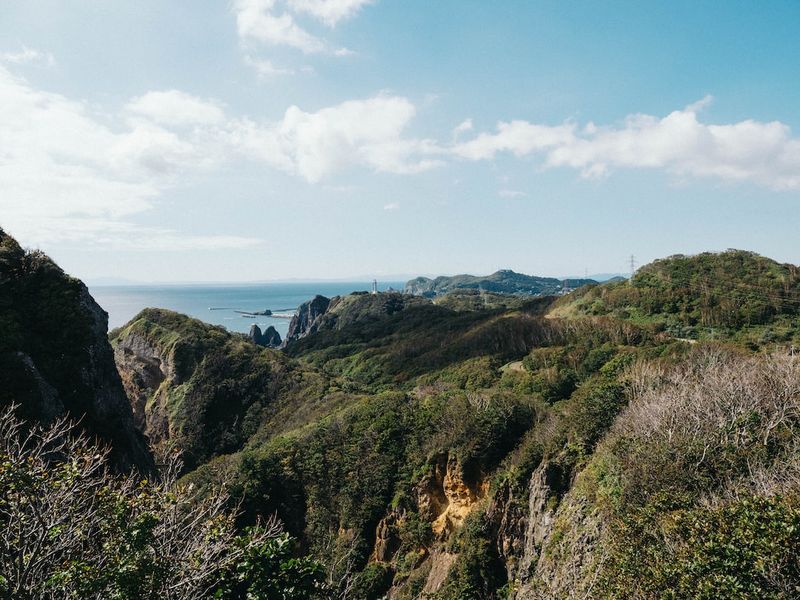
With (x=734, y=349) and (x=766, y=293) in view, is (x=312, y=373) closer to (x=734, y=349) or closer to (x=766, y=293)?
(x=734, y=349)

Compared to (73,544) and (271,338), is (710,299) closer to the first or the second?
(73,544)

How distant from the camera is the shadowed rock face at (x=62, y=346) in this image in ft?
92.0

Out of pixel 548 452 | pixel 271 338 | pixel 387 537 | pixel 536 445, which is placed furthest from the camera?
pixel 271 338

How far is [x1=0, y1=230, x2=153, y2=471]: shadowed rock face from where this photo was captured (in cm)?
2803

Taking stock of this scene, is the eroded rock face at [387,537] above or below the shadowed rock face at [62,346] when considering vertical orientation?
below

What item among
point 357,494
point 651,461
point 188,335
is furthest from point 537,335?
point 188,335

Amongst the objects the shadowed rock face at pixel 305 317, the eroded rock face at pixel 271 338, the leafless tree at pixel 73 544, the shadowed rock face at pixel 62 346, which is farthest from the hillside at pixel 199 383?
the shadowed rock face at pixel 305 317

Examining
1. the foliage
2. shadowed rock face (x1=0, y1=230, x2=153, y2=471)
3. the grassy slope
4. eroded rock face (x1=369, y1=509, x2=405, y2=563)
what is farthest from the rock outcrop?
the foliage

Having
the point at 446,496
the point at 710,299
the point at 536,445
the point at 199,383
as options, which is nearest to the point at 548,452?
the point at 536,445

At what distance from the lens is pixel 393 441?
1395 inches

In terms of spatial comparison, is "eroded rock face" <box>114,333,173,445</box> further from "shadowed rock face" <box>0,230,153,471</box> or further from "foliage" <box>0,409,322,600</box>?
"foliage" <box>0,409,322,600</box>

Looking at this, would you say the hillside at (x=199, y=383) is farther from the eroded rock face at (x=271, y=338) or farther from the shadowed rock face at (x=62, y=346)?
the eroded rock face at (x=271, y=338)

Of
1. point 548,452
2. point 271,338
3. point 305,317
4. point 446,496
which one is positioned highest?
point 548,452

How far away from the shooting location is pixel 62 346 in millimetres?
31391
